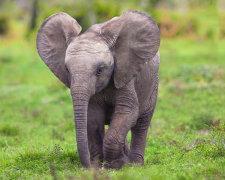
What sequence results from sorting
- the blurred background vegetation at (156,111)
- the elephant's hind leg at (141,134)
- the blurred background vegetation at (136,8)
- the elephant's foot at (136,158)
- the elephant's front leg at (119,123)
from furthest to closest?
1. the blurred background vegetation at (136,8)
2. the elephant's hind leg at (141,134)
3. the elephant's foot at (136,158)
4. the elephant's front leg at (119,123)
5. the blurred background vegetation at (156,111)

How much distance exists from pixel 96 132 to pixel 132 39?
135 centimetres

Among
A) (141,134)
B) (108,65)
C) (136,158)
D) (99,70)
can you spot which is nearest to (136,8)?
(141,134)

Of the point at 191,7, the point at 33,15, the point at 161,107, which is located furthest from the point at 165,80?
the point at 191,7

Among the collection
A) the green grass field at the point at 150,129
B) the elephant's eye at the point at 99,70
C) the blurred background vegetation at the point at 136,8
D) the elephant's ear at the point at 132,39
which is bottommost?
the blurred background vegetation at the point at 136,8

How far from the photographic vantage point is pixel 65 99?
1272cm

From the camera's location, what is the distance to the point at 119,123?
584cm

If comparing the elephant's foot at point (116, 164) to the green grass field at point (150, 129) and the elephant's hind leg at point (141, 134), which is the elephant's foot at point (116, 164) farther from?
the elephant's hind leg at point (141, 134)

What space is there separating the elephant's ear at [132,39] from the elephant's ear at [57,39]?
459 millimetres

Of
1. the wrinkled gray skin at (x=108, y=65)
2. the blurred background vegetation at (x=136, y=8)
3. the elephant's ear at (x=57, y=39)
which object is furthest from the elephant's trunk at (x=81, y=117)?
the blurred background vegetation at (x=136, y=8)

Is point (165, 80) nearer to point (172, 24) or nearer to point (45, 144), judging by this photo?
point (45, 144)

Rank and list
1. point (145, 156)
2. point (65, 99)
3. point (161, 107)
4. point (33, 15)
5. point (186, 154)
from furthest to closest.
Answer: point (33, 15) < point (65, 99) < point (161, 107) < point (145, 156) < point (186, 154)

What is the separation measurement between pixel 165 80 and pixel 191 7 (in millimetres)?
23266

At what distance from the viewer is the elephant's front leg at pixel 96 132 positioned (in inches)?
236

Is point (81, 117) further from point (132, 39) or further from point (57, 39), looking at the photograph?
point (57, 39)
